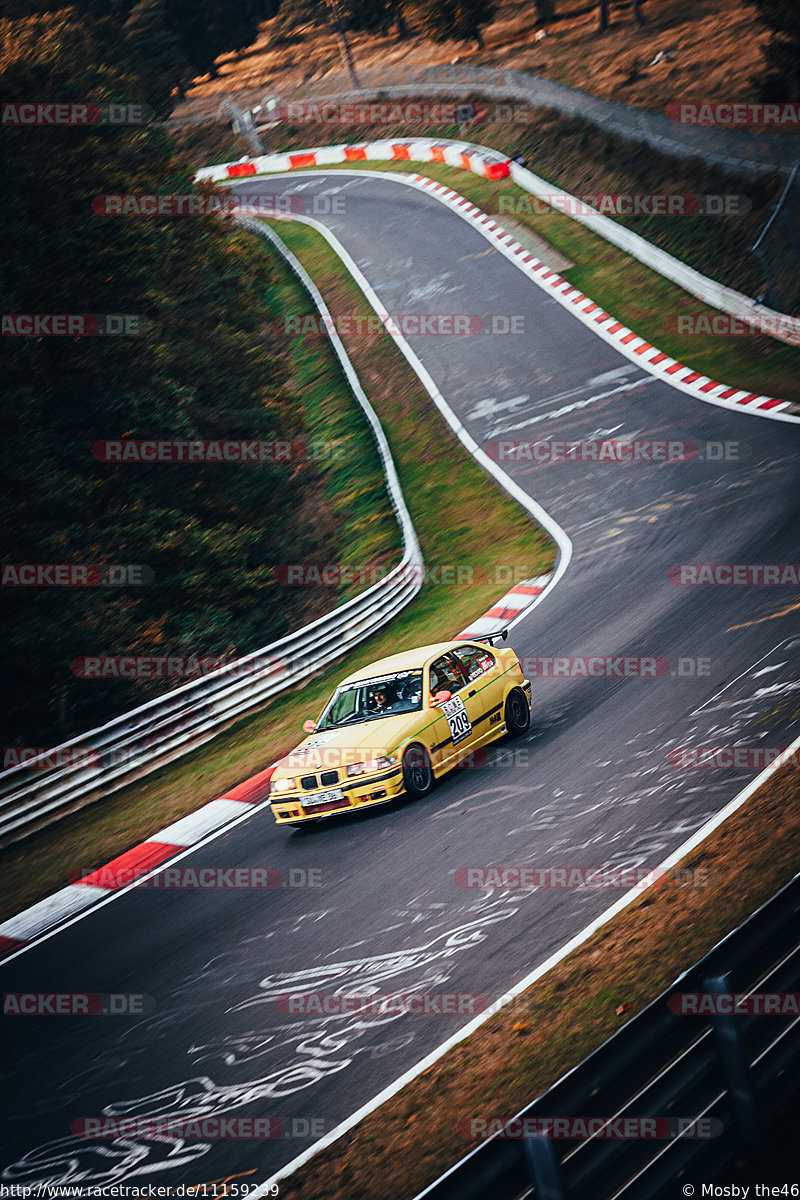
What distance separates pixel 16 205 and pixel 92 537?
688cm

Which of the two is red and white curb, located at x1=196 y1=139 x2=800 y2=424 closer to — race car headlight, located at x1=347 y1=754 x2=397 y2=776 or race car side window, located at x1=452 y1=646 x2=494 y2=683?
race car side window, located at x1=452 y1=646 x2=494 y2=683

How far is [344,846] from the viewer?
10.7 m

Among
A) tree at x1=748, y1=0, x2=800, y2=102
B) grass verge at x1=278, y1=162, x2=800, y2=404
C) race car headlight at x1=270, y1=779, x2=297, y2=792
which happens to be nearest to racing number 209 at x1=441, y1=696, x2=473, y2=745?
race car headlight at x1=270, y1=779, x2=297, y2=792

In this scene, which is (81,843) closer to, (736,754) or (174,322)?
(736,754)

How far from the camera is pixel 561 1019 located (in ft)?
22.9

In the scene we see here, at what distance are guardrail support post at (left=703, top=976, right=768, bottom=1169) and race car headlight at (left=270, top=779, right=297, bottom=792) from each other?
6.87 m

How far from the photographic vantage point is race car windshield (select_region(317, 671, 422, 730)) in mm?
11902

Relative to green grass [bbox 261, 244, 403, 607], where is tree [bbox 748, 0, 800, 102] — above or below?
above

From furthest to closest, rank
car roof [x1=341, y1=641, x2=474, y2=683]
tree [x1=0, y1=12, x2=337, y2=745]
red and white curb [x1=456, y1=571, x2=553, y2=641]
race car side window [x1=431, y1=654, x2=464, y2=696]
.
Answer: tree [x1=0, y1=12, x2=337, y2=745] → red and white curb [x1=456, y1=571, x2=553, y2=641] → car roof [x1=341, y1=641, x2=474, y2=683] → race car side window [x1=431, y1=654, x2=464, y2=696]

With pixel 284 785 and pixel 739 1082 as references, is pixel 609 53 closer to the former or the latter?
pixel 284 785

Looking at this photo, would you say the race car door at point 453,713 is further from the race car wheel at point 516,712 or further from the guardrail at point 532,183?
the guardrail at point 532,183

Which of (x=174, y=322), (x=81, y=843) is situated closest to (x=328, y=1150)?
(x=81, y=843)

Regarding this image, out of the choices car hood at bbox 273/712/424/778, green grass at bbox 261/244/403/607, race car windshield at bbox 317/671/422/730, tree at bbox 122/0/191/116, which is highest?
tree at bbox 122/0/191/116

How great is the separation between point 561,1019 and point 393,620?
12.6 metres
